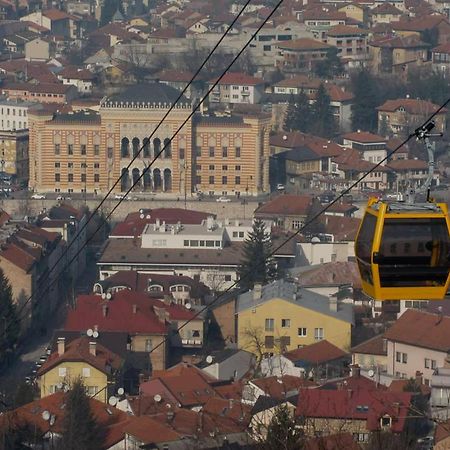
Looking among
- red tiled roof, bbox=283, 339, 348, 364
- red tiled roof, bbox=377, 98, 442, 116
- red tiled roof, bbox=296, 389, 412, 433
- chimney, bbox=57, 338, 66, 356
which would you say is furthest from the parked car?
red tiled roof, bbox=296, 389, 412, 433

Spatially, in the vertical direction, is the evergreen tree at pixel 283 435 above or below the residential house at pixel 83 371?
above

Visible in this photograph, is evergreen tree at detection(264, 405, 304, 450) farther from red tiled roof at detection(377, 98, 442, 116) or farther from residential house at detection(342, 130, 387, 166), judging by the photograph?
red tiled roof at detection(377, 98, 442, 116)

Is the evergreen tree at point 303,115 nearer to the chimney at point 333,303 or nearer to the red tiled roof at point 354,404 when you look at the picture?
the chimney at point 333,303

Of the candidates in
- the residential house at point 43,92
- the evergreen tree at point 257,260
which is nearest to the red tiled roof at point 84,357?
the evergreen tree at point 257,260

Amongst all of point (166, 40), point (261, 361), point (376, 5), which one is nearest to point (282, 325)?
point (261, 361)

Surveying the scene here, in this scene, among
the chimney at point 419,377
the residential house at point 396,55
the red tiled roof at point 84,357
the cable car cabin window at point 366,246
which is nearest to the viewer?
the cable car cabin window at point 366,246

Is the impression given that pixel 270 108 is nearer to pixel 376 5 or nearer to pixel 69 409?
pixel 376 5

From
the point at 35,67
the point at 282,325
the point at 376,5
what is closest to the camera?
the point at 282,325
